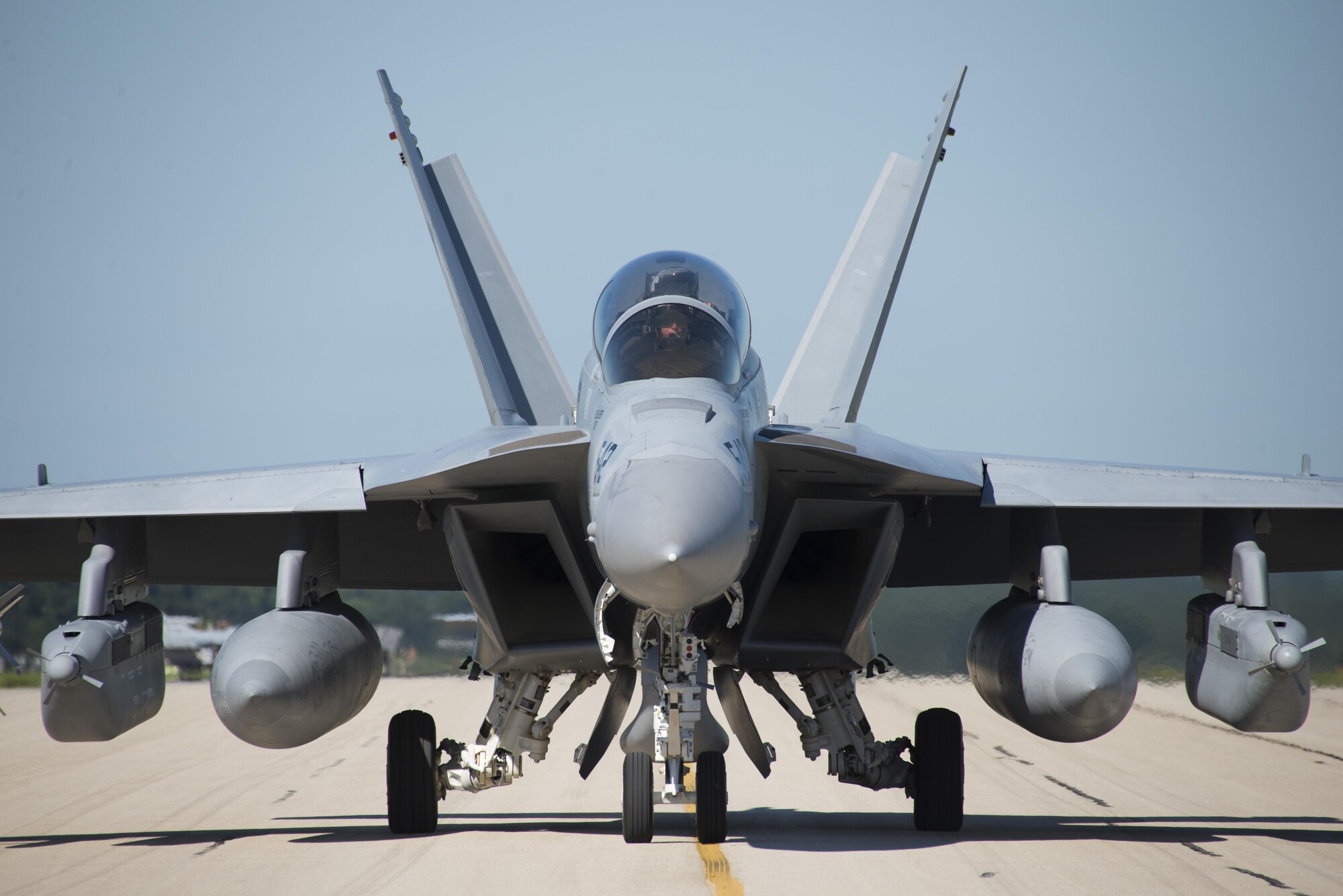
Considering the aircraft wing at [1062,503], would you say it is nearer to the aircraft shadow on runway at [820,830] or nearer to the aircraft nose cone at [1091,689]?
the aircraft nose cone at [1091,689]

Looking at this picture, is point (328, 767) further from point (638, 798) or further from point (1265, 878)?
point (1265, 878)

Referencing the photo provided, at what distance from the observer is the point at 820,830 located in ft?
29.8

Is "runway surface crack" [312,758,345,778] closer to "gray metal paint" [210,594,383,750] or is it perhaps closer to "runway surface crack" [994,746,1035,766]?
"gray metal paint" [210,594,383,750]

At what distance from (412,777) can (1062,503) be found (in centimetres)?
484

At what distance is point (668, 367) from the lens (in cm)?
762

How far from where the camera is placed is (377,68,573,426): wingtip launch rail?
35.6 ft

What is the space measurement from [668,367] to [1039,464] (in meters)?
2.88

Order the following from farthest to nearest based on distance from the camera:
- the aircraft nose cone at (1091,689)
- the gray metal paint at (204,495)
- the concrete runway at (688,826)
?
1. the gray metal paint at (204,495)
2. the aircraft nose cone at (1091,689)
3. the concrete runway at (688,826)

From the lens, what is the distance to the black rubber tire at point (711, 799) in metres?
7.38

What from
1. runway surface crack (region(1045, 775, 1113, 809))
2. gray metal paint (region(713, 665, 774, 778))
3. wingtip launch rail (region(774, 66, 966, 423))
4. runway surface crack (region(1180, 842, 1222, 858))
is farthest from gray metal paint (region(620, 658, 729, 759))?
runway surface crack (region(1045, 775, 1113, 809))

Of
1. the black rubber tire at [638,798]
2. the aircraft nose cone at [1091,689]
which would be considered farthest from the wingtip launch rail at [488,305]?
the aircraft nose cone at [1091,689]

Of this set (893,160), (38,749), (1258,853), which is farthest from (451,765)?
(38,749)

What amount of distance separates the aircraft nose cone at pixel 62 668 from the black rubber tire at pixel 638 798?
3.52m

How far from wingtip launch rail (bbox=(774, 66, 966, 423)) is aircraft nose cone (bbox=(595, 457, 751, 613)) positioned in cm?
472
